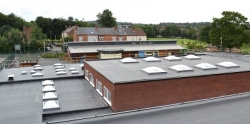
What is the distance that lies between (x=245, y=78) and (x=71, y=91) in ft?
42.3

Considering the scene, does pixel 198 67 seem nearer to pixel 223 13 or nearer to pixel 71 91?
pixel 71 91

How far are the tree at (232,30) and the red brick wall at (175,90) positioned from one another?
39.3 meters

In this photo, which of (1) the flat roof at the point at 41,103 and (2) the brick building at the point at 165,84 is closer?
(1) the flat roof at the point at 41,103

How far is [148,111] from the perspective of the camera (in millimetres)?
12094

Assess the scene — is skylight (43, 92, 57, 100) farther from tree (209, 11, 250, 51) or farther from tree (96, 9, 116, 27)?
tree (96, 9, 116, 27)

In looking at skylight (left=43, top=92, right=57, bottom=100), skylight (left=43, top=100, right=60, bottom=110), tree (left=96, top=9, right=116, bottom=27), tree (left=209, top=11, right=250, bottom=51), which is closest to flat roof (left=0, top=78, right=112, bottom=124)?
skylight (left=43, top=100, right=60, bottom=110)

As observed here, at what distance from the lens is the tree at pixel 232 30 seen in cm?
5234

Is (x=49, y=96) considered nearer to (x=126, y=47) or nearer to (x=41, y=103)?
(x=41, y=103)

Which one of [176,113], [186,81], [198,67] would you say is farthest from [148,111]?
[198,67]

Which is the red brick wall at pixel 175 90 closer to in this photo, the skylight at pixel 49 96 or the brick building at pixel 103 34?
the skylight at pixel 49 96

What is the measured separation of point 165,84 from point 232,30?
46074 mm

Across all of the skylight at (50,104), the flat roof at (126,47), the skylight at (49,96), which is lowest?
the skylight at (50,104)

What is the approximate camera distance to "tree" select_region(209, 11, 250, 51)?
52.3 metres

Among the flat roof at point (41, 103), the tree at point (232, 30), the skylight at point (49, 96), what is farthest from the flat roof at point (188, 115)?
the tree at point (232, 30)
